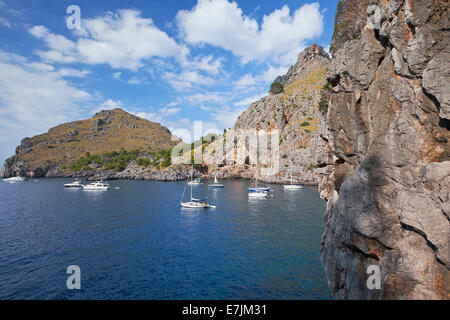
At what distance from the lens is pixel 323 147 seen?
30922 mm

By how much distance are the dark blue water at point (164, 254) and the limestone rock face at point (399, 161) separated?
9.97 meters

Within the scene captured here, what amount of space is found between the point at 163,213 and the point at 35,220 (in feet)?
87.1

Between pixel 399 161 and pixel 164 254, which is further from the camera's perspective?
pixel 164 254

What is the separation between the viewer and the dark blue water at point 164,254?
24.6 metres

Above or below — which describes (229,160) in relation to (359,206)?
above

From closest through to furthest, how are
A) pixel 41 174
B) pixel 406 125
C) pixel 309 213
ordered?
pixel 406 125 < pixel 309 213 < pixel 41 174

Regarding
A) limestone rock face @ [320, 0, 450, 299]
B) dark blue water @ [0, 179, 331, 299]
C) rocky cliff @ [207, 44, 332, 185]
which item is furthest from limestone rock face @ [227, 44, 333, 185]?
limestone rock face @ [320, 0, 450, 299]

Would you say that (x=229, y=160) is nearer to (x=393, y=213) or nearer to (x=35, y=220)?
(x=35, y=220)

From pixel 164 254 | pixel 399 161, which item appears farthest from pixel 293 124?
pixel 399 161

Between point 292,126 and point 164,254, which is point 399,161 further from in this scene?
point 292,126

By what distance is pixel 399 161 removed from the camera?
14.6m

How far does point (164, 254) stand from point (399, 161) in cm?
2991

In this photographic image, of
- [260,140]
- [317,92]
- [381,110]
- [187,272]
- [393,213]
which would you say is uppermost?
[317,92]
